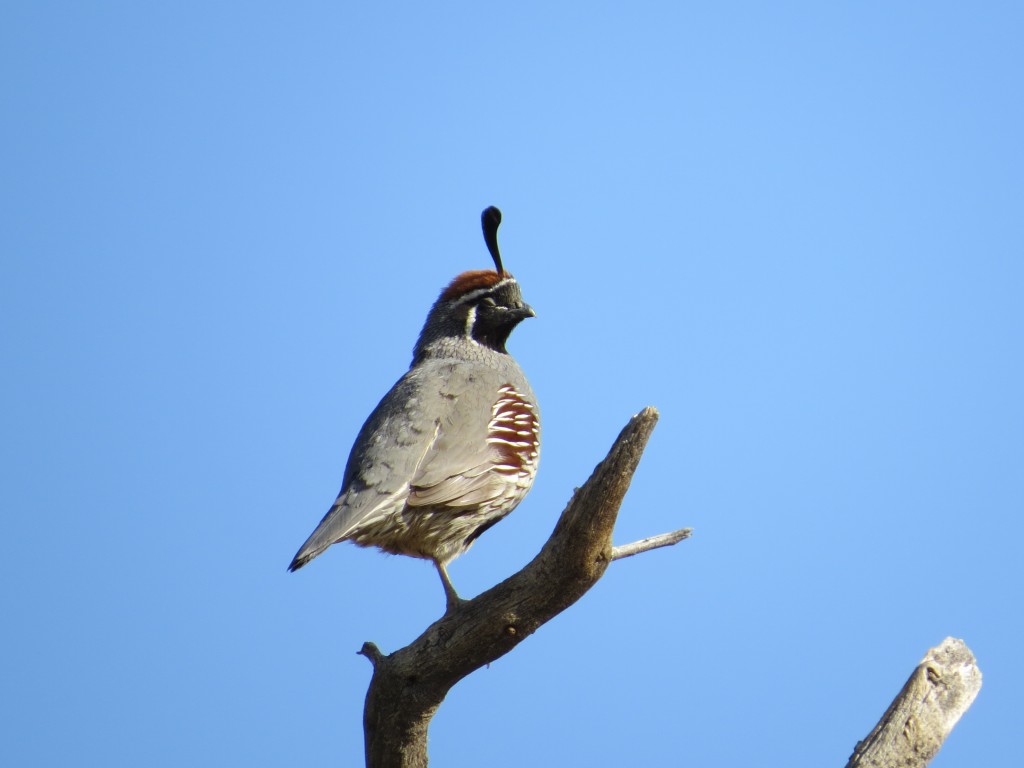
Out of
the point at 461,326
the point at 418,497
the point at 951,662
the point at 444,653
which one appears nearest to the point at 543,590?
the point at 444,653

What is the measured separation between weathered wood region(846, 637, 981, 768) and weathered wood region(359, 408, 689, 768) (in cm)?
103

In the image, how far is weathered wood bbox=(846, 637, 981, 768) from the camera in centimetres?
409

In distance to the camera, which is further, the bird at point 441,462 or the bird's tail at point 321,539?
the bird at point 441,462

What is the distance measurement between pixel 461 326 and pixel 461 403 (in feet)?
3.13

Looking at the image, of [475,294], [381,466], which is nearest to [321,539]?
[381,466]

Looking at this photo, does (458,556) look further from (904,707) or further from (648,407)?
(904,707)

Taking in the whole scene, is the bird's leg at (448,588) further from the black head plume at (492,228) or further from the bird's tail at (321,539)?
the black head plume at (492,228)

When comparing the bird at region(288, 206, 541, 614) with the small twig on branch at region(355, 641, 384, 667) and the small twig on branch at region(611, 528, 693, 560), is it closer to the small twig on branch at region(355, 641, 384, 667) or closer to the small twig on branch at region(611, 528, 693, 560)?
the small twig on branch at region(355, 641, 384, 667)

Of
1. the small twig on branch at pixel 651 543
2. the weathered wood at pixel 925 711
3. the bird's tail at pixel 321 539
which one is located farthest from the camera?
the bird's tail at pixel 321 539

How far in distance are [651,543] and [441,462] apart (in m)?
1.32

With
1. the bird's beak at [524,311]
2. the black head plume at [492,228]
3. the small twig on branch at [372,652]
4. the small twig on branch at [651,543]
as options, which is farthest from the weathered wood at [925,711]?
the black head plume at [492,228]

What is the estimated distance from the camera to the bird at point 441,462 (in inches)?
209

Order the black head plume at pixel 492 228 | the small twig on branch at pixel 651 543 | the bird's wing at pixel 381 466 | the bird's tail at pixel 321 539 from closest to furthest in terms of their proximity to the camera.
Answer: the small twig on branch at pixel 651 543, the bird's tail at pixel 321 539, the bird's wing at pixel 381 466, the black head plume at pixel 492 228

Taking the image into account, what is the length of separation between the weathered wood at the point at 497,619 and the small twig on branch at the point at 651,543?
0.01 metres
